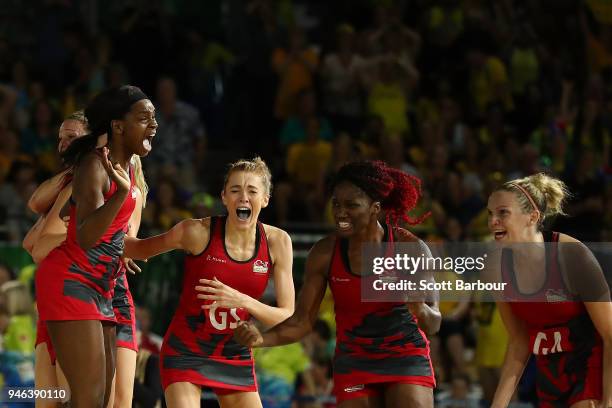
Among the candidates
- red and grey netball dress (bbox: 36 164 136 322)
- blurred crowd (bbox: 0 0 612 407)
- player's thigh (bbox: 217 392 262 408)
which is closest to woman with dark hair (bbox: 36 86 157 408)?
red and grey netball dress (bbox: 36 164 136 322)

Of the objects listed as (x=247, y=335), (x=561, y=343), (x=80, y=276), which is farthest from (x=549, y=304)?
(x=80, y=276)

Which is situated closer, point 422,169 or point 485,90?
point 422,169

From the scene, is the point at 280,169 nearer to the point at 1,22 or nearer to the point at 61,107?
the point at 61,107

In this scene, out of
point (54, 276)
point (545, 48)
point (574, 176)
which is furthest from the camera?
point (545, 48)

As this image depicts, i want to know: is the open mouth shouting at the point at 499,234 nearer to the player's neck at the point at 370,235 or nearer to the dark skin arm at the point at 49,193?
the player's neck at the point at 370,235

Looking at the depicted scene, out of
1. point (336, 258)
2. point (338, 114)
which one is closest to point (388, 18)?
point (338, 114)

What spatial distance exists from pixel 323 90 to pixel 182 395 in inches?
291

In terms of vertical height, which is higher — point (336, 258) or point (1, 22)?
point (1, 22)

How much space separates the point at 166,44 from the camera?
46.8 feet

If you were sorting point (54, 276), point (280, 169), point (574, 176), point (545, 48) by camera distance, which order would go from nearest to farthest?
point (54, 276) → point (574, 176) → point (280, 169) → point (545, 48)

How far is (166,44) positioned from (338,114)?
2107mm

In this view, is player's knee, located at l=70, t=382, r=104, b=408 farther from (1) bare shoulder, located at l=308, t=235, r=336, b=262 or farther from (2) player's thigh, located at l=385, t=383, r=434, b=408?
(2) player's thigh, located at l=385, t=383, r=434, b=408

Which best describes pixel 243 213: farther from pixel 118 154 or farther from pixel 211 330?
pixel 118 154

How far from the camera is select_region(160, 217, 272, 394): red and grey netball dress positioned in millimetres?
7020
